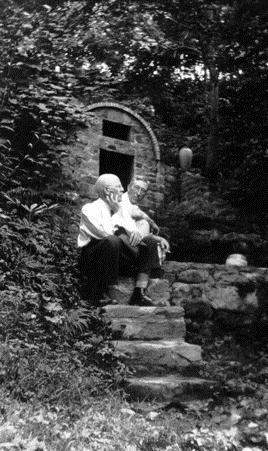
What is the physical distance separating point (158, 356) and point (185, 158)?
711 cm

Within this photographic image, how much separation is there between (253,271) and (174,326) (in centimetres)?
186

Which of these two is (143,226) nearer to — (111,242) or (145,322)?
(111,242)

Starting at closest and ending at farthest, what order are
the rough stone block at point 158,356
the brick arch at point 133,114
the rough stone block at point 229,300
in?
the rough stone block at point 158,356, the rough stone block at point 229,300, the brick arch at point 133,114

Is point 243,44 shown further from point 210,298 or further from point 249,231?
point 210,298

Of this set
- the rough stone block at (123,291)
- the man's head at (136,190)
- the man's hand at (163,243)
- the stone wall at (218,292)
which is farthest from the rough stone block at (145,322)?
the man's head at (136,190)

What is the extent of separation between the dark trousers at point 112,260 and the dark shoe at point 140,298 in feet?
0.71

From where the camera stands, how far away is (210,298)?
6.25 meters

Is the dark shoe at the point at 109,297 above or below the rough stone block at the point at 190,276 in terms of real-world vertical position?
below

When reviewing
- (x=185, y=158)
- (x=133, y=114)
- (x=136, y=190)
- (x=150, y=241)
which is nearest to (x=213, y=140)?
(x=185, y=158)

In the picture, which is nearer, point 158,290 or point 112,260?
point 112,260

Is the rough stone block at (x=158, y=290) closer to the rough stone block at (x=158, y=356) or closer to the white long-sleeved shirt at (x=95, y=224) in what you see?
the white long-sleeved shirt at (x=95, y=224)

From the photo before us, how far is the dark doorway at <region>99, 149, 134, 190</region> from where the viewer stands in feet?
36.7

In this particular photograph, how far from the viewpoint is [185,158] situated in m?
11.2

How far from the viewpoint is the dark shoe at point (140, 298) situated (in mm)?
5340
